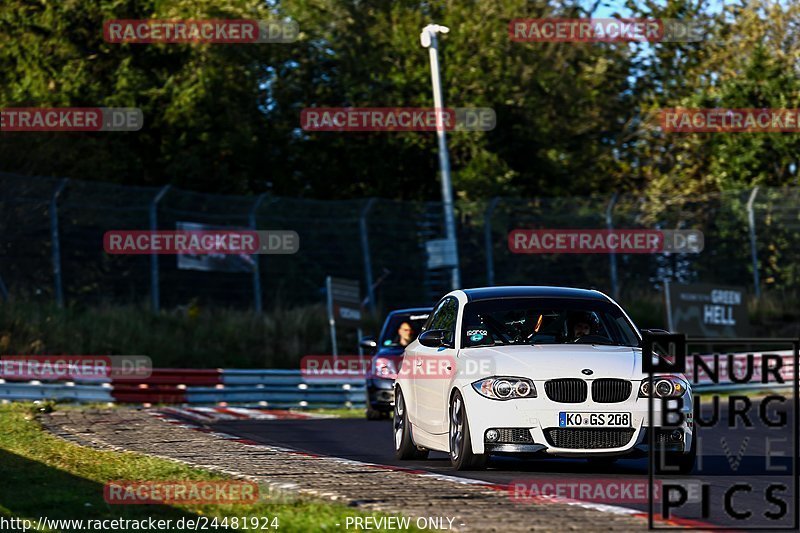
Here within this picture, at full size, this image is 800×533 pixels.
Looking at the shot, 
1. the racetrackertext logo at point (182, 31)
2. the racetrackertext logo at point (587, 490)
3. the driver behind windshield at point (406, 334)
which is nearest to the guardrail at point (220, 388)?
the driver behind windshield at point (406, 334)

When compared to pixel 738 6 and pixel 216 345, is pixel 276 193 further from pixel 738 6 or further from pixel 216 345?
pixel 738 6

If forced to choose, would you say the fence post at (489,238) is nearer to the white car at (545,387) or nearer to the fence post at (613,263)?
the fence post at (613,263)

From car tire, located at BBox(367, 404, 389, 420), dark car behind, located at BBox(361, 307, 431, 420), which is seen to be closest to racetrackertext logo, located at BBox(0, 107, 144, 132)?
car tire, located at BBox(367, 404, 389, 420)

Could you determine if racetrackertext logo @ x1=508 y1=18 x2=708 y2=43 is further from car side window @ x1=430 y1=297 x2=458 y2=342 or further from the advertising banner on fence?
car side window @ x1=430 y1=297 x2=458 y2=342

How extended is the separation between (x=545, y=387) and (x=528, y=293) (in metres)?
1.80

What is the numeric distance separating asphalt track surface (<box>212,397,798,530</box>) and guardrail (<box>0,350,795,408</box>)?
5.80 m

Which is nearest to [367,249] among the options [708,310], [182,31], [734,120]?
[708,310]

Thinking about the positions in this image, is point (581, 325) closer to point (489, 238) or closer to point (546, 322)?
point (546, 322)

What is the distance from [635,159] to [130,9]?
16615mm

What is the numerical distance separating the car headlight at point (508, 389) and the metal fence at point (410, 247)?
20.5 metres

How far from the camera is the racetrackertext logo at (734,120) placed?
44.9m

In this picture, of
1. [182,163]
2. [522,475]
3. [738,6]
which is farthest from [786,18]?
[522,475]

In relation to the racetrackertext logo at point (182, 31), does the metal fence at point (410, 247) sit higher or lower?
lower

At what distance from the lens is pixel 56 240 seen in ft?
103
